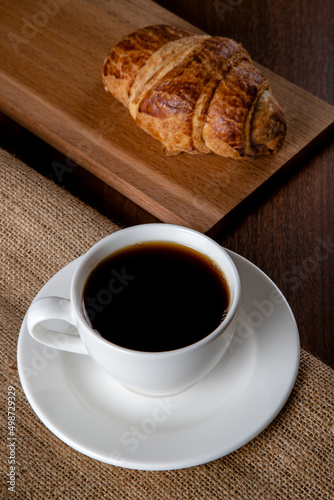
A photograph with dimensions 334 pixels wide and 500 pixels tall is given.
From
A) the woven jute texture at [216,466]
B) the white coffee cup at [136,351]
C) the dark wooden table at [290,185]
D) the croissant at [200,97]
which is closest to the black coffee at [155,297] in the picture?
the white coffee cup at [136,351]

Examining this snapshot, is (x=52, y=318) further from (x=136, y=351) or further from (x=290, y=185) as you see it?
(x=290, y=185)

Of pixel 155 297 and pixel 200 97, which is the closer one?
pixel 155 297

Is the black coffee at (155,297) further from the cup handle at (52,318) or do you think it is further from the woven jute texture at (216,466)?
the woven jute texture at (216,466)

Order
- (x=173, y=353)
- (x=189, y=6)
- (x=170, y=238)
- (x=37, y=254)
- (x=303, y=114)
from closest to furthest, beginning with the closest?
(x=173, y=353) → (x=170, y=238) → (x=37, y=254) → (x=303, y=114) → (x=189, y=6)

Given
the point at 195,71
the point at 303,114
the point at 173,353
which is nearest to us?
the point at 173,353

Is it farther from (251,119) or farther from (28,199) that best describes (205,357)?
(251,119)

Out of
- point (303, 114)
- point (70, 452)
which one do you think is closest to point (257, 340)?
point (70, 452)

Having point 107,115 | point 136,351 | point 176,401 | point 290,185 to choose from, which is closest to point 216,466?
point 176,401
